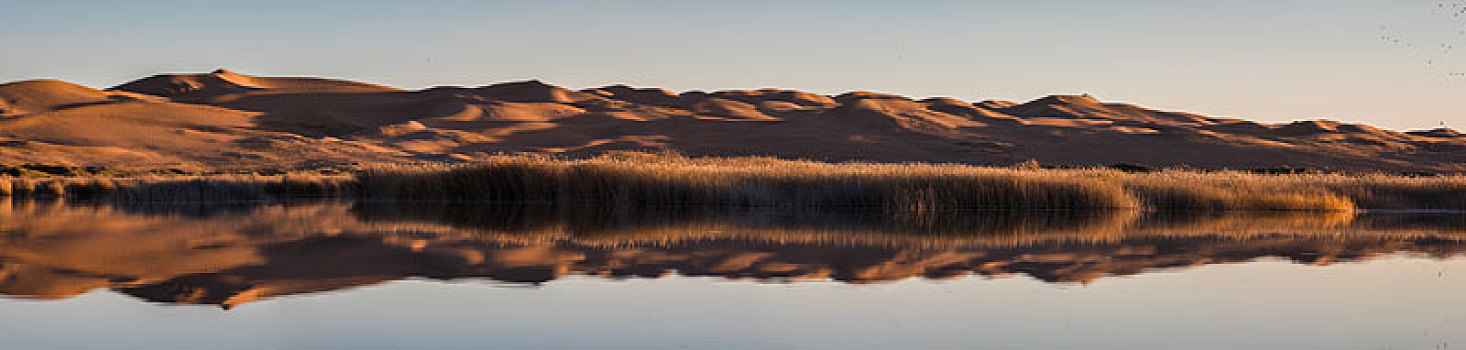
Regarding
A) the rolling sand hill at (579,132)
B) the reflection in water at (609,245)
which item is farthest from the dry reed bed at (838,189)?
the rolling sand hill at (579,132)

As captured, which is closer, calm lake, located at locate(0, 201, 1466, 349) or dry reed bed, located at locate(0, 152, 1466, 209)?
calm lake, located at locate(0, 201, 1466, 349)

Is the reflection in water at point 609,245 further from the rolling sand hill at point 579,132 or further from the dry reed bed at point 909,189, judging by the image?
the rolling sand hill at point 579,132

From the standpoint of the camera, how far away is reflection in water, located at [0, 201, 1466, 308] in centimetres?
947

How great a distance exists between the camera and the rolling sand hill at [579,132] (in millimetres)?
60750

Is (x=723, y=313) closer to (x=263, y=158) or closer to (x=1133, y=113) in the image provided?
(x=263, y=158)

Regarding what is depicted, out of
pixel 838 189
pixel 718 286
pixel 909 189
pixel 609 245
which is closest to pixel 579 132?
pixel 838 189

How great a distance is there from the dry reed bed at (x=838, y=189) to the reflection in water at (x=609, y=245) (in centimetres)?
111

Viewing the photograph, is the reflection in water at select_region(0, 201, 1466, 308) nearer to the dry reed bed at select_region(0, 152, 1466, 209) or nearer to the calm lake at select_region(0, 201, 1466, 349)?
the calm lake at select_region(0, 201, 1466, 349)

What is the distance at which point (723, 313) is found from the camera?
7449 millimetres

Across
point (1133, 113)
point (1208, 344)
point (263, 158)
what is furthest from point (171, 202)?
point (1133, 113)

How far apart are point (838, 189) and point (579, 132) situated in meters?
56.7

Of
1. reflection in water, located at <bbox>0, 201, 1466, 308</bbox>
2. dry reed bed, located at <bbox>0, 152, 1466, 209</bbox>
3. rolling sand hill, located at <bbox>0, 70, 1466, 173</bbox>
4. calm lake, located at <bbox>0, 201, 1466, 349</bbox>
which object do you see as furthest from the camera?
rolling sand hill, located at <bbox>0, 70, 1466, 173</bbox>

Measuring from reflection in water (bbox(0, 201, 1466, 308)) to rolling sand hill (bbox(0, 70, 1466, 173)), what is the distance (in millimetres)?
35629

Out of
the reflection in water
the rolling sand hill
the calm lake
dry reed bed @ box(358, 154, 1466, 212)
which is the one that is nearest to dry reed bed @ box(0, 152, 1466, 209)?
dry reed bed @ box(358, 154, 1466, 212)
